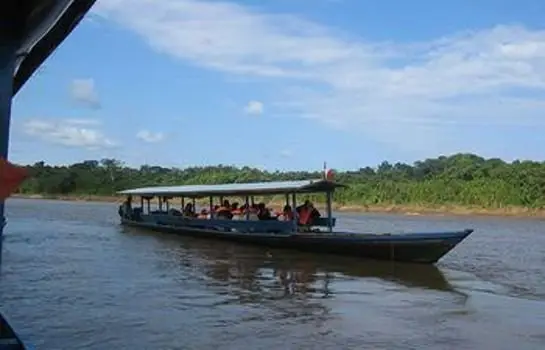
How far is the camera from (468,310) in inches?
511

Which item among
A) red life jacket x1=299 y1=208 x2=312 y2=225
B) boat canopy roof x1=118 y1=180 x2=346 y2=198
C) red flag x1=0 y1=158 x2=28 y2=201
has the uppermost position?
boat canopy roof x1=118 y1=180 x2=346 y2=198

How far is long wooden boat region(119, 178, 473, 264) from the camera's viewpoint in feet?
61.2

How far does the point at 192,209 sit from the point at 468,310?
→ 18186mm

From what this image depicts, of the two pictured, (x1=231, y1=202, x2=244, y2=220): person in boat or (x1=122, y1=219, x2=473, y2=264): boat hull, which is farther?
(x1=231, y1=202, x2=244, y2=220): person in boat

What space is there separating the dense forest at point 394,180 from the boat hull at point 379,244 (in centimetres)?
3569

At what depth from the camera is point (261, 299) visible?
13.3 meters

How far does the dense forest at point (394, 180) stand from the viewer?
54.3 meters

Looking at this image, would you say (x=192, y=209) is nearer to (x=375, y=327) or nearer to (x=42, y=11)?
(x=375, y=327)

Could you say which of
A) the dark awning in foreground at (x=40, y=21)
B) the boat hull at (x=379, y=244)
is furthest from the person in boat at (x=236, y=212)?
the dark awning in foreground at (x=40, y=21)

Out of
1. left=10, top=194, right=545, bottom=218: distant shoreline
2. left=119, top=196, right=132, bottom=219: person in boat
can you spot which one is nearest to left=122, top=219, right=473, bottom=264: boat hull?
left=119, top=196, right=132, bottom=219: person in boat

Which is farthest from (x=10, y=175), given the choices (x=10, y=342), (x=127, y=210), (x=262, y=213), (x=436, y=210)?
(x=436, y=210)

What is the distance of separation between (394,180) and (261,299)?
5946 centimetres

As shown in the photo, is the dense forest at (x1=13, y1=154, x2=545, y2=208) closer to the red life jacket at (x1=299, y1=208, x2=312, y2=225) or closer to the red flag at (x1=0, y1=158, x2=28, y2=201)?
the red life jacket at (x1=299, y1=208, x2=312, y2=225)

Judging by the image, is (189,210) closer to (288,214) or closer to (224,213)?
(224,213)
